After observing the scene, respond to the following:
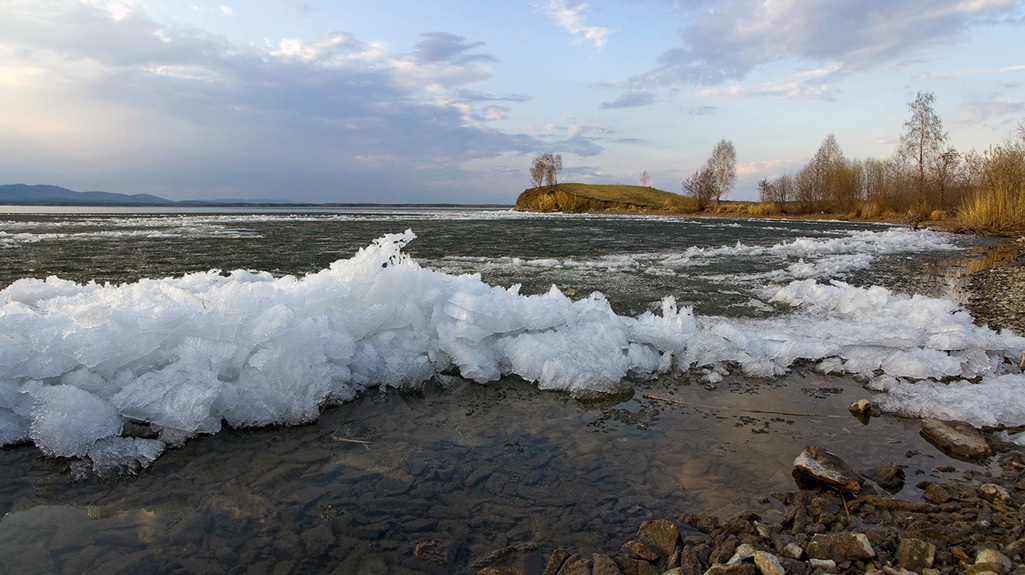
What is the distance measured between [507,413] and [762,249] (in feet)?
47.4

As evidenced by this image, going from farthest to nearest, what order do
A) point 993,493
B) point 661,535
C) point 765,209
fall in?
point 765,209 < point 993,493 < point 661,535

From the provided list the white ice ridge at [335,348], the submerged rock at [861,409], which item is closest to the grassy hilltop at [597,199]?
the white ice ridge at [335,348]

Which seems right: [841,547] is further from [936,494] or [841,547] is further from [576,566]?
[576,566]

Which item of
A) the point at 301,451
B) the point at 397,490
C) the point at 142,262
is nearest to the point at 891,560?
the point at 397,490

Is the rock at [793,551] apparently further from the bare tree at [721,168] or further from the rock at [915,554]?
the bare tree at [721,168]

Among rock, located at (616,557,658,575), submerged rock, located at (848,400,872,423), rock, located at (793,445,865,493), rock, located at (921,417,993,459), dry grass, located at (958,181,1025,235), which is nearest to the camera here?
rock, located at (616,557,658,575)

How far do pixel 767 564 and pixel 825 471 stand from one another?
3.09 ft

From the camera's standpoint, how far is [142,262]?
1089cm

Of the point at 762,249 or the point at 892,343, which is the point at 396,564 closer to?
the point at 892,343

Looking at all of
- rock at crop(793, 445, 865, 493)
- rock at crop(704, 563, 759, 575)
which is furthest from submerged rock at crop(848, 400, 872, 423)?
rock at crop(704, 563, 759, 575)

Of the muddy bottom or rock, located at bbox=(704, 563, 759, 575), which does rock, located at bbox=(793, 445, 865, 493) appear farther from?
rock, located at bbox=(704, 563, 759, 575)

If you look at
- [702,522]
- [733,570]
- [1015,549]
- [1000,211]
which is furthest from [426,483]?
[1000,211]

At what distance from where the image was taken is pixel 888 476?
2609mm

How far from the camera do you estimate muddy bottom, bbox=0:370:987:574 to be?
82.3 inches
